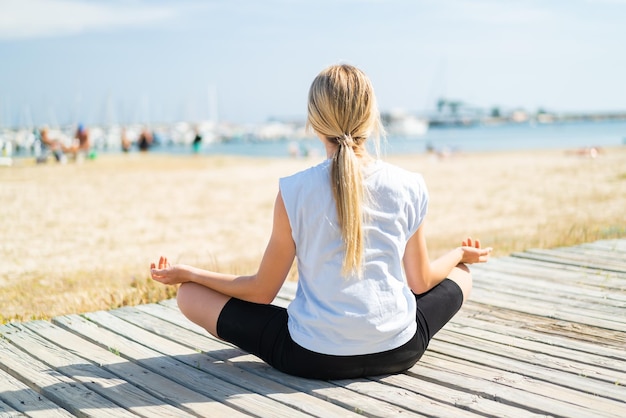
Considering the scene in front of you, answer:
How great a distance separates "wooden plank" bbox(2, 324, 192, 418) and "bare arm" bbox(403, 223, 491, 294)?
43.2 inches

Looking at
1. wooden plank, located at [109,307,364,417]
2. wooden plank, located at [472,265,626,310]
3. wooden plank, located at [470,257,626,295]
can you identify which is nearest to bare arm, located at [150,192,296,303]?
wooden plank, located at [109,307,364,417]

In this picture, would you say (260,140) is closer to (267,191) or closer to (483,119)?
(483,119)

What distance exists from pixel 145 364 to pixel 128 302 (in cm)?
147

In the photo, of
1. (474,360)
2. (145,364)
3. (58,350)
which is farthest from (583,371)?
(58,350)

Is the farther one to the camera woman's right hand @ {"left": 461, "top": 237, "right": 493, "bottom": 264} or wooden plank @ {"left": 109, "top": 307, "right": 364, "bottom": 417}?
woman's right hand @ {"left": 461, "top": 237, "right": 493, "bottom": 264}

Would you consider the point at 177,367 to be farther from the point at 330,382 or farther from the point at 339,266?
the point at 339,266

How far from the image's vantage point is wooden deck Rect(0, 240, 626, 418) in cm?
277

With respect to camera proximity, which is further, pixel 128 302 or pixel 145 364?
pixel 128 302

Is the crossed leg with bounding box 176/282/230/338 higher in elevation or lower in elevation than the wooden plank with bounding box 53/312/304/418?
higher

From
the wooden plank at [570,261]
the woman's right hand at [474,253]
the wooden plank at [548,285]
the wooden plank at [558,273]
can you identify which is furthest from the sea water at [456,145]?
the wooden plank at [570,261]

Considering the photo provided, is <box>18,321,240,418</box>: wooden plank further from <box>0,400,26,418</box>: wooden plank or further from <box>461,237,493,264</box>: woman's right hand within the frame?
<box>461,237,493,264</box>: woman's right hand

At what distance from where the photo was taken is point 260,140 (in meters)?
111

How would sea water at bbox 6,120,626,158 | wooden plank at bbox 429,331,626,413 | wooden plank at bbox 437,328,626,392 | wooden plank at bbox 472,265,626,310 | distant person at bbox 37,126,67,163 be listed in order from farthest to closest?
1. sea water at bbox 6,120,626,158
2. distant person at bbox 37,126,67,163
3. wooden plank at bbox 472,265,626,310
4. wooden plank at bbox 437,328,626,392
5. wooden plank at bbox 429,331,626,413

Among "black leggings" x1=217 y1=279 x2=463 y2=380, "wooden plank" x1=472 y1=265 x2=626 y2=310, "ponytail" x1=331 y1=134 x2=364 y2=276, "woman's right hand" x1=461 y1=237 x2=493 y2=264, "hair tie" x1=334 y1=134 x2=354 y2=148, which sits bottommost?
"wooden plank" x1=472 y1=265 x2=626 y2=310
